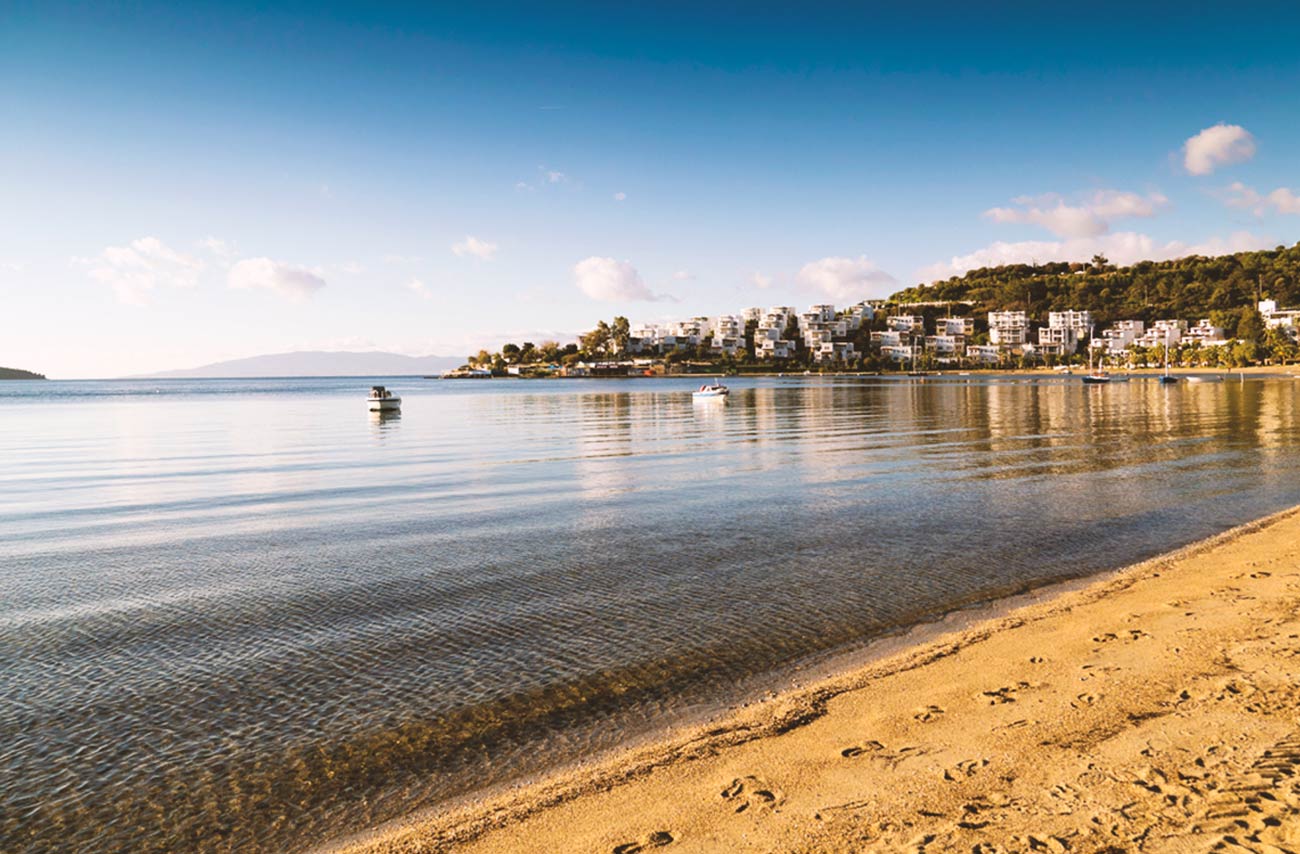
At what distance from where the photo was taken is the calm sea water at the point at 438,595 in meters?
6.52

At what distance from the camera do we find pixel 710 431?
45.6m

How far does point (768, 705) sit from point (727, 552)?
6746 mm

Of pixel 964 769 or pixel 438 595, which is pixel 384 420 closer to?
pixel 438 595

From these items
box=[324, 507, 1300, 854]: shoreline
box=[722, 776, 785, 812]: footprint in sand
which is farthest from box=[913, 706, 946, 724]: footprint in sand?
box=[722, 776, 785, 812]: footprint in sand

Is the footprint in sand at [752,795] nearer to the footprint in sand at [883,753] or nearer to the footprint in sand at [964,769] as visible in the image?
the footprint in sand at [883,753]

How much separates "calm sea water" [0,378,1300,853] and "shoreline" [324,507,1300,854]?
0.51m

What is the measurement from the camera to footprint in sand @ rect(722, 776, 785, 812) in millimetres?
5520

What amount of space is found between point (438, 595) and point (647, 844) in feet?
24.1

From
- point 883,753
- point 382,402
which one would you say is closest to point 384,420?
point 382,402

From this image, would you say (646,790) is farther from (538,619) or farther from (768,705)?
(538,619)

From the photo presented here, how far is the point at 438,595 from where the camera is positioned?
11.7 m

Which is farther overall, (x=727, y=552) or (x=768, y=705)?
(x=727, y=552)

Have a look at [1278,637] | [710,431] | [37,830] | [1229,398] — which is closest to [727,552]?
[1278,637]

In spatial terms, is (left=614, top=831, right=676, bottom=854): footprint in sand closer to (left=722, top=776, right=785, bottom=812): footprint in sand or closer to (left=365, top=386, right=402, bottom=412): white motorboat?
(left=722, top=776, right=785, bottom=812): footprint in sand
